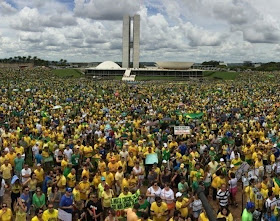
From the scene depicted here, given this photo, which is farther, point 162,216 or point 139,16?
point 139,16

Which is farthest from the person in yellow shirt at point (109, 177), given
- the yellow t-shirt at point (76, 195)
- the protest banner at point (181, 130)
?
the protest banner at point (181, 130)

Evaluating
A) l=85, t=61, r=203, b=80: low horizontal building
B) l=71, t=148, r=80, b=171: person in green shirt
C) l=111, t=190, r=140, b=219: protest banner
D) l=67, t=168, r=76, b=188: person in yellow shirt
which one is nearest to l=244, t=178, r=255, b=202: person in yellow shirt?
l=111, t=190, r=140, b=219: protest banner

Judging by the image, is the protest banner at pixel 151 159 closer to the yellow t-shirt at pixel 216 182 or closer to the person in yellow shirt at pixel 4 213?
the yellow t-shirt at pixel 216 182

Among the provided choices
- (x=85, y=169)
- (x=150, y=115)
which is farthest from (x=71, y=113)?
(x=85, y=169)

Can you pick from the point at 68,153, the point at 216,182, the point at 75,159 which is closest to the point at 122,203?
the point at 216,182

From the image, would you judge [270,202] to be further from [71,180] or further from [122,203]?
[71,180]

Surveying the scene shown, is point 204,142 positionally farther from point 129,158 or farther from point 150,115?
point 150,115
